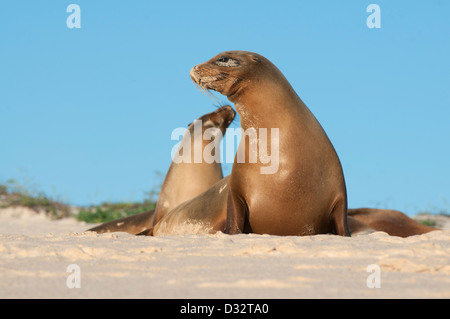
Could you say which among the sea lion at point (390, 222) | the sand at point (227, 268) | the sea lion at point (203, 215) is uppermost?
the sand at point (227, 268)

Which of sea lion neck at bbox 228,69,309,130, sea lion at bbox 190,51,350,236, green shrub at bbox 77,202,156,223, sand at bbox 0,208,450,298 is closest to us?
sand at bbox 0,208,450,298

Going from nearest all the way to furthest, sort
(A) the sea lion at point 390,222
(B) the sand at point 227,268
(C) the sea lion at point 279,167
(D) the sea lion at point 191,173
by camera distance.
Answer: (B) the sand at point 227,268, (C) the sea lion at point 279,167, (A) the sea lion at point 390,222, (D) the sea lion at point 191,173

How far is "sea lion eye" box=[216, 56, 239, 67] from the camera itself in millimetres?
5281

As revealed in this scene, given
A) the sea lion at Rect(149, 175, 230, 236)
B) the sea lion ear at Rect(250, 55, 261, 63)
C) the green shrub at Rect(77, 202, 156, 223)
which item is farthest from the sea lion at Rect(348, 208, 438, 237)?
the green shrub at Rect(77, 202, 156, 223)

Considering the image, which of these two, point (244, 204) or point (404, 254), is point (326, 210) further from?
point (404, 254)

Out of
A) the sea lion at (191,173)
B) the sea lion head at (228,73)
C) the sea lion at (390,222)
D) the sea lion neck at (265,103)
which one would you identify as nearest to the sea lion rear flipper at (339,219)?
the sea lion neck at (265,103)

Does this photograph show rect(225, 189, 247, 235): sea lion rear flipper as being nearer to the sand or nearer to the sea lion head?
the sand

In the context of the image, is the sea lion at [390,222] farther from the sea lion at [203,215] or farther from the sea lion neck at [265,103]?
the sea lion neck at [265,103]

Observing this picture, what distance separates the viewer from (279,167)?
205 inches

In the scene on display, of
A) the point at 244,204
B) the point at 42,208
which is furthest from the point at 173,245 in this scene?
the point at 42,208

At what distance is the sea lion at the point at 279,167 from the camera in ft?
17.0

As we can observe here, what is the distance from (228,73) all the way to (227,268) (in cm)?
245

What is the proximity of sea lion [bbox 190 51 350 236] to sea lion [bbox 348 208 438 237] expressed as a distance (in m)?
2.32
